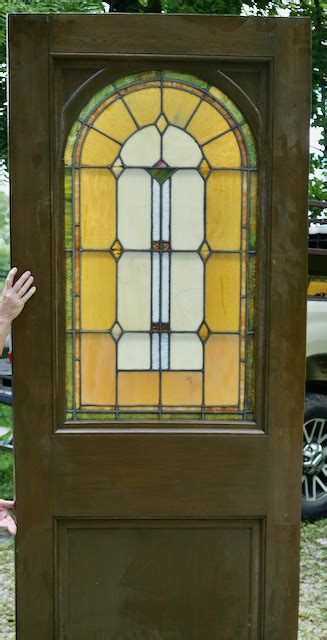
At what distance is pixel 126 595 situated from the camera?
2.99m

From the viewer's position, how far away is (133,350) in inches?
116

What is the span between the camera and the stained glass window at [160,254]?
9.47ft

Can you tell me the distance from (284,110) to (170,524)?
1.63 m

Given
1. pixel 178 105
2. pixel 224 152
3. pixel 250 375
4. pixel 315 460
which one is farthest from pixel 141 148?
pixel 315 460

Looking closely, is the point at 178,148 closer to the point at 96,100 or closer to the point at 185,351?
the point at 96,100

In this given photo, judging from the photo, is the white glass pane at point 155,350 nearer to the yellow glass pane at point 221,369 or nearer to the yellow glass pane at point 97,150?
the yellow glass pane at point 221,369

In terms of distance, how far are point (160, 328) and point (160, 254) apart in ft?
0.94

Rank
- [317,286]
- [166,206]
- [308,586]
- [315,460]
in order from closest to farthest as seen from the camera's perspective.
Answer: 1. [166,206]
2. [308,586]
3. [315,460]
4. [317,286]

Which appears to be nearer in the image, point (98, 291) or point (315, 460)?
point (98, 291)

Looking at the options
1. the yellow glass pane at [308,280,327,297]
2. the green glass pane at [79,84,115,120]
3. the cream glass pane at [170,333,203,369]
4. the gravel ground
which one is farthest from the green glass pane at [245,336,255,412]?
the yellow glass pane at [308,280,327,297]

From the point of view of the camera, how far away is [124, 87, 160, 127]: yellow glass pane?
2.88m

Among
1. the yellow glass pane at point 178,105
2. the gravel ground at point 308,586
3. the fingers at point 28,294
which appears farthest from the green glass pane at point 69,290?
the gravel ground at point 308,586

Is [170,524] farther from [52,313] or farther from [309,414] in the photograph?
[309,414]

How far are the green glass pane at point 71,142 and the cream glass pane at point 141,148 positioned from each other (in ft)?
0.61
